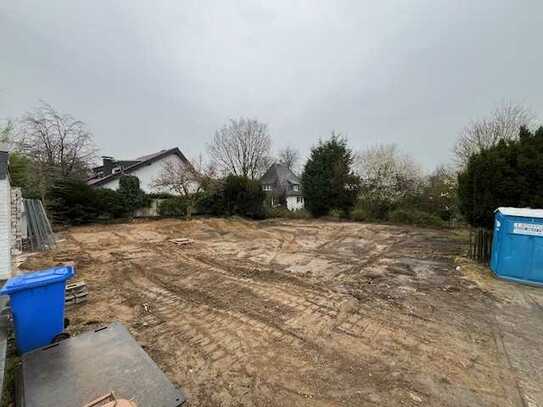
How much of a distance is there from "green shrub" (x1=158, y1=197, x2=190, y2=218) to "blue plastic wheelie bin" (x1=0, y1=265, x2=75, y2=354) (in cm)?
1448

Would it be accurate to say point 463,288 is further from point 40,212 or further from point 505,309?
point 40,212

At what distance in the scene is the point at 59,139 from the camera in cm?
1852

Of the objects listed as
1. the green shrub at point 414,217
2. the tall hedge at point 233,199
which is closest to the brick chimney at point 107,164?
the tall hedge at point 233,199

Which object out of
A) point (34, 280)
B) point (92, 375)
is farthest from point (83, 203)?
point (92, 375)

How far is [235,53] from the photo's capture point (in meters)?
11.8

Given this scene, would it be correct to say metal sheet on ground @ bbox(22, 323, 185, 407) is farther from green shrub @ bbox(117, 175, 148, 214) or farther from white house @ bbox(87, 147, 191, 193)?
white house @ bbox(87, 147, 191, 193)

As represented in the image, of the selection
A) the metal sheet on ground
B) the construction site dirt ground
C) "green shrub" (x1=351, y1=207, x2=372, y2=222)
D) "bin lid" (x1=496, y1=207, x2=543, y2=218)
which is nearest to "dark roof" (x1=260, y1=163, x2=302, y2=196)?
"green shrub" (x1=351, y1=207, x2=372, y2=222)

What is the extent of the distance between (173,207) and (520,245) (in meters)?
17.6

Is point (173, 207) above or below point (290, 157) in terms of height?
below

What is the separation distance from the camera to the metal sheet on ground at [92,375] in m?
1.71

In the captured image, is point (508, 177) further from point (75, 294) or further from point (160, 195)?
point (160, 195)

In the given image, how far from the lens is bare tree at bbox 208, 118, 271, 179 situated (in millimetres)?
25266

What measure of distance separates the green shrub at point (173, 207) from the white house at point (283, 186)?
41.9 ft

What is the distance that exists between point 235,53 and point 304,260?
448 inches
